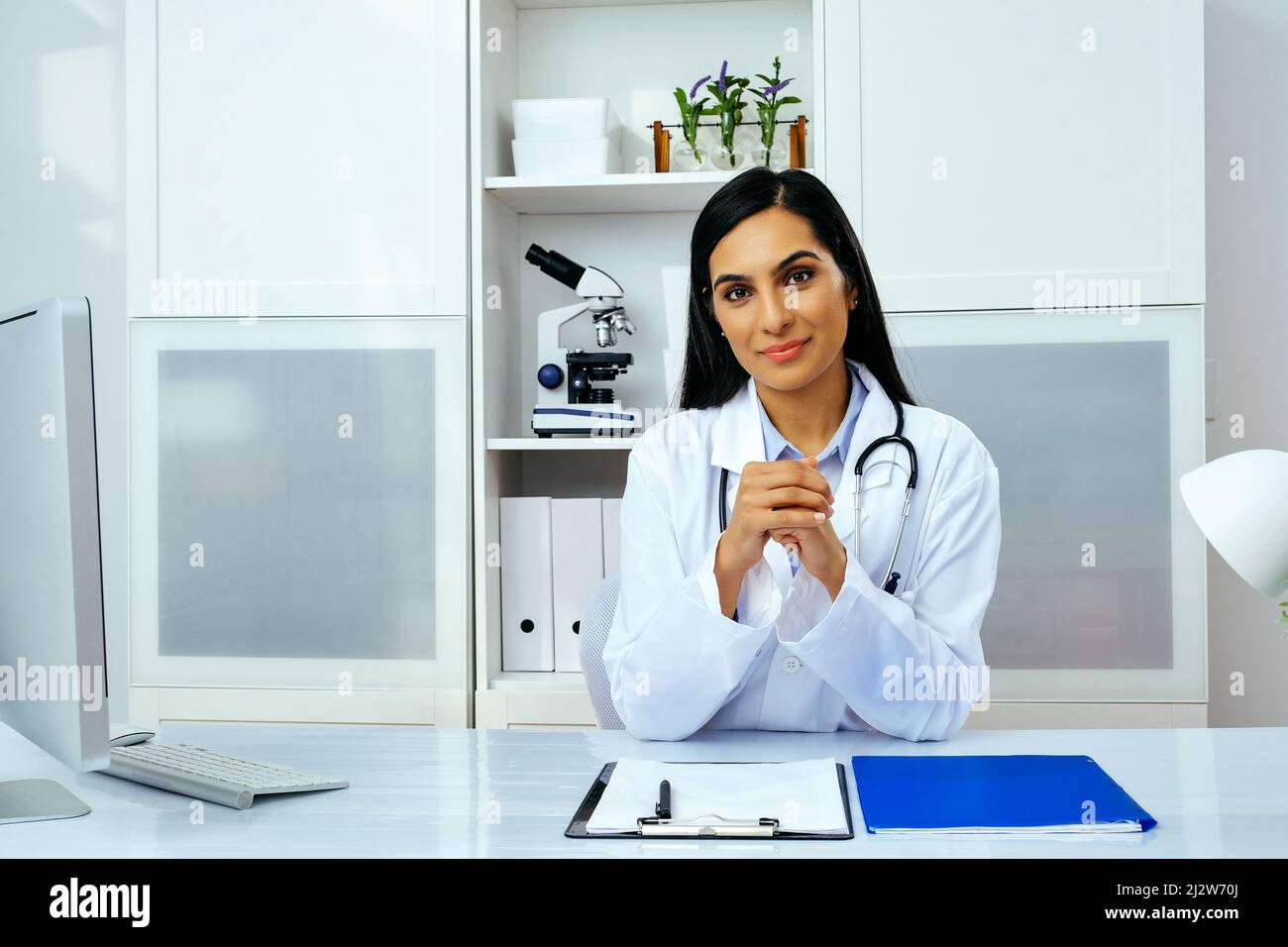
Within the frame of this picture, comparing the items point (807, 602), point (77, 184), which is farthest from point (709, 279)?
point (77, 184)

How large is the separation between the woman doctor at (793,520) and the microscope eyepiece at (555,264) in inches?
31.1

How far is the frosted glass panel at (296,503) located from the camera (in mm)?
2412

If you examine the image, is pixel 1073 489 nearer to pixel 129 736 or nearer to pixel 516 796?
pixel 516 796

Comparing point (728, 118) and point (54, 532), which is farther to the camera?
point (728, 118)

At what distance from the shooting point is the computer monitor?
98cm

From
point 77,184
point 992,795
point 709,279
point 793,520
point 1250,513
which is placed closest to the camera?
point 1250,513

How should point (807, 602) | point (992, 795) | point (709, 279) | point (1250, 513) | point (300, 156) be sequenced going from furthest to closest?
point (300, 156)
point (709, 279)
point (807, 602)
point (992, 795)
point (1250, 513)

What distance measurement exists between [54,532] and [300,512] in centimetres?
146

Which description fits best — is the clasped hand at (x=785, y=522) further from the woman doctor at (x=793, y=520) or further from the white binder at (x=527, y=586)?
the white binder at (x=527, y=586)

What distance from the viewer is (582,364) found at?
2527 millimetres

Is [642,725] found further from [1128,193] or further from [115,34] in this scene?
[115,34]

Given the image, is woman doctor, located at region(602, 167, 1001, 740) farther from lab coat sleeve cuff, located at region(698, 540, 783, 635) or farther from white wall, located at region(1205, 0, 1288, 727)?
white wall, located at region(1205, 0, 1288, 727)
